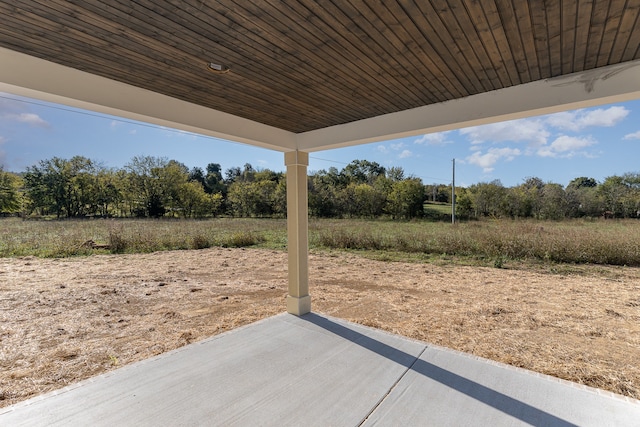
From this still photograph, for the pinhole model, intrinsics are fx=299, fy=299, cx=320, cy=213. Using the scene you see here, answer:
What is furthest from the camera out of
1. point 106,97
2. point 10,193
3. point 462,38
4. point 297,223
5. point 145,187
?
point 145,187

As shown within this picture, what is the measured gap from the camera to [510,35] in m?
1.60

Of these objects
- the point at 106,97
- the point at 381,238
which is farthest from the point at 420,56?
the point at 381,238

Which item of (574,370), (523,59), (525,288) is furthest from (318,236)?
(523,59)

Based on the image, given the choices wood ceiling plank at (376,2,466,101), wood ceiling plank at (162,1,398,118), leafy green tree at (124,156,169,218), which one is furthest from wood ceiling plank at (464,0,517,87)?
leafy green tree at (124,156,169,218)

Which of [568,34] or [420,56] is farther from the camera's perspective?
[420,56]

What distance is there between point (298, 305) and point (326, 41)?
125 inches

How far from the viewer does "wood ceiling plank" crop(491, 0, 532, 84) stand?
1.40m

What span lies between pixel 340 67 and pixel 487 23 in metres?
0.86

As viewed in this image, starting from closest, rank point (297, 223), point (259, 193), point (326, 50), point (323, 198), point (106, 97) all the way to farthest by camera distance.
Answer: point (326, 50), point (106, 97), point (297, 223), point (323, 198), point (259, 193)

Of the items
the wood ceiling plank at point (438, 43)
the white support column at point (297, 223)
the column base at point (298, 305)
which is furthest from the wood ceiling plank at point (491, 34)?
the column base at point (298, 305)

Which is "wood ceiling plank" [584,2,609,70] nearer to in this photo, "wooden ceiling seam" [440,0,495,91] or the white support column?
"wooden ceiling seam" [440,0,495,91]

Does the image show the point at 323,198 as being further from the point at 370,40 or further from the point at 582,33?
the point at 582,33

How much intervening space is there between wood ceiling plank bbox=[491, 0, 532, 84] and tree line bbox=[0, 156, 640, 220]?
8379 mm

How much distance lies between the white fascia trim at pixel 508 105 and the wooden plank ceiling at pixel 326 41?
9cm
